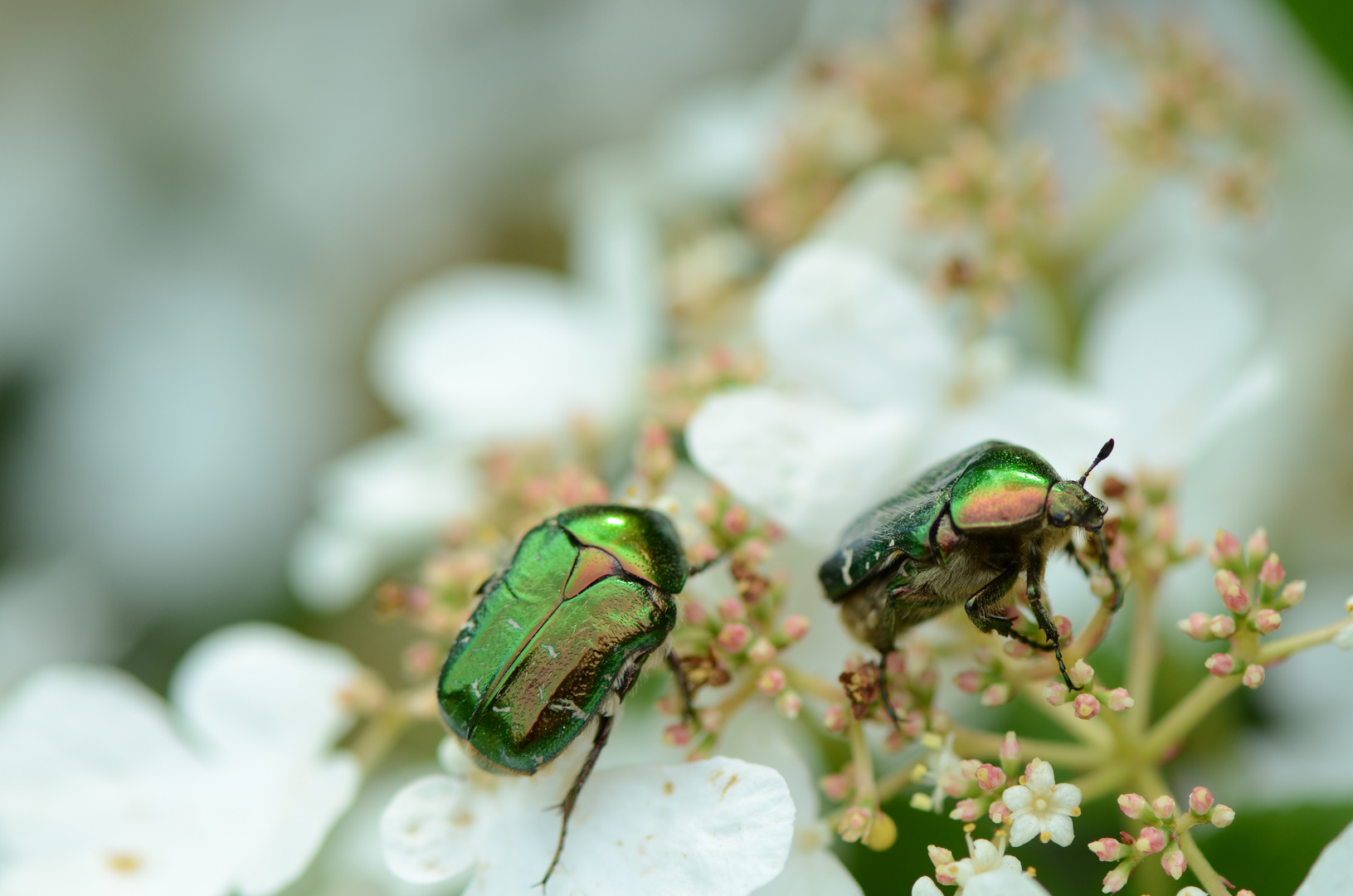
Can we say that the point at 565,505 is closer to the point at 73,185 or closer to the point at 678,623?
the point at 678,623

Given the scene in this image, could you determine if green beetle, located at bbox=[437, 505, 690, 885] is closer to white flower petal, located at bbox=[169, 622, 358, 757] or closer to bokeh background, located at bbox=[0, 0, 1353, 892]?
white flower petal, located at bbox=[169, 622, 358, 757]

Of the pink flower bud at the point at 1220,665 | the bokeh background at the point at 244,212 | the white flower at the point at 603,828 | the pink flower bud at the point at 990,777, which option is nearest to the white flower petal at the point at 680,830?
the white flower at the point at 603,828

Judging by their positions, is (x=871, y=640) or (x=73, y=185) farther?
(x=73, y=185)

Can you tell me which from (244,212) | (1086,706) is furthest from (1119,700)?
(244,212)

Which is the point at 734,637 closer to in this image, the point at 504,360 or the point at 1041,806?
the point at 1041,806

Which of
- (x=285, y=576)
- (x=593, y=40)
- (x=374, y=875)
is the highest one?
(x=593, y=40)

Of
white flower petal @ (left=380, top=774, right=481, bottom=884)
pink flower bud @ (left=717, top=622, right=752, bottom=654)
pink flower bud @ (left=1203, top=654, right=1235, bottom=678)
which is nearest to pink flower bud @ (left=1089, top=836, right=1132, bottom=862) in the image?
pink flower bud @ (left=1203, top=654, right=1235, bottom=678)

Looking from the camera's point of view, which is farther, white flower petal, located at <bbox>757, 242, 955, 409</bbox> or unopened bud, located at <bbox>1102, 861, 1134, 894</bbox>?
white flower petal, located at <bbox>757, 242, 955, 409</bbox>

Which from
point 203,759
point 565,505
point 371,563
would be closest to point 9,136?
point 371,563
